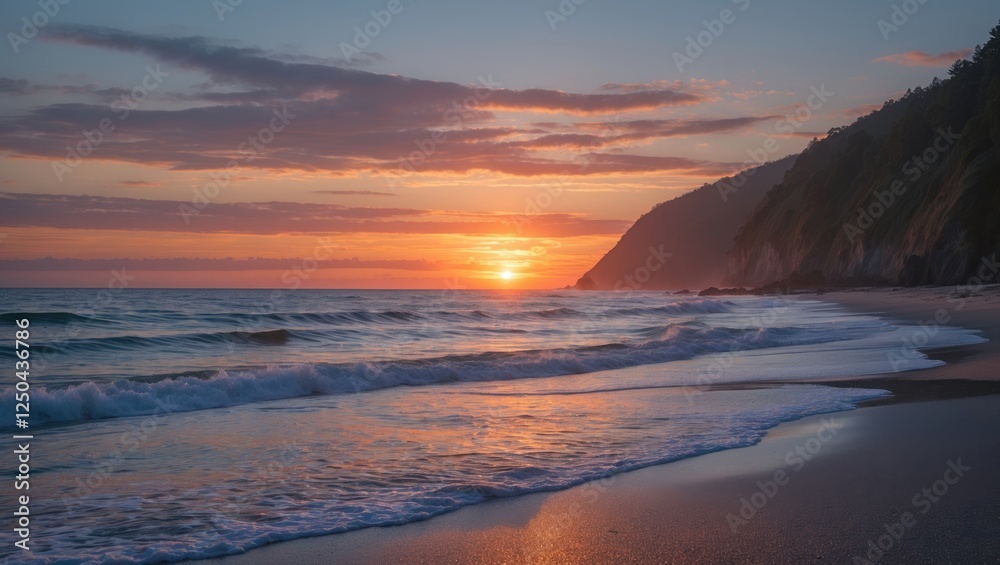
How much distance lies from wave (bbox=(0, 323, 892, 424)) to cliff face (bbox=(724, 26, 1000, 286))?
24.2 meters

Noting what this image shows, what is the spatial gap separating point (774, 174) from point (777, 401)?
7118 inches

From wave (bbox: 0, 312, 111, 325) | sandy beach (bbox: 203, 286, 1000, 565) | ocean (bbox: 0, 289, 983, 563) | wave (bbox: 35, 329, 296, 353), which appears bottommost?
sandy beach (bbox: 203, 286, 1000, 565)

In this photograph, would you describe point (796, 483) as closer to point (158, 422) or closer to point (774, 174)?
point (158, 422)
